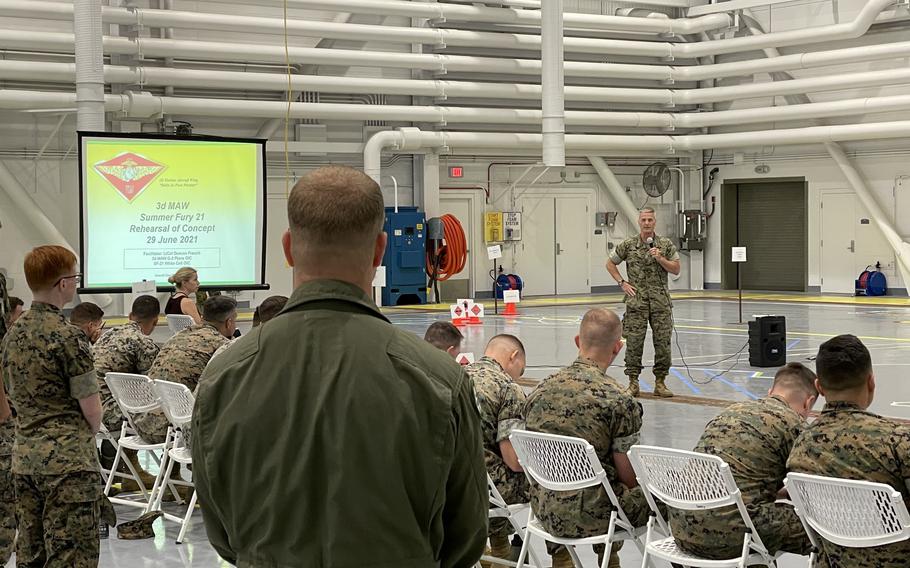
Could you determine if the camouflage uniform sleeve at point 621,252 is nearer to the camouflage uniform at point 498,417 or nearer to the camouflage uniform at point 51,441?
the camouflage uniform at point 498,417

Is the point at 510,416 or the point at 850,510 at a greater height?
the point at 510,416

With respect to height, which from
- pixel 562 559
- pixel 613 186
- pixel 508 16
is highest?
pixel 508 16

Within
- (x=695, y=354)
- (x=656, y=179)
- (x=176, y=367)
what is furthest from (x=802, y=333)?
(x=176, y=367)

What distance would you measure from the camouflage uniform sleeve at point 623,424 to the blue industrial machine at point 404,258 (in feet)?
53.1

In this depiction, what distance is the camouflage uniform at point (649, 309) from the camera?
34.0 feet

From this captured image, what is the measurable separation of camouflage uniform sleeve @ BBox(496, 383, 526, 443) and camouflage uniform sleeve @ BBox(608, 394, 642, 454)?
48 cm

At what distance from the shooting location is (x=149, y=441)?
Answer: 6.43 meters

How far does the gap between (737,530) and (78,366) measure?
2566 mm

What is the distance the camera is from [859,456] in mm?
3568

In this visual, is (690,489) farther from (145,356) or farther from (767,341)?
(767,341)

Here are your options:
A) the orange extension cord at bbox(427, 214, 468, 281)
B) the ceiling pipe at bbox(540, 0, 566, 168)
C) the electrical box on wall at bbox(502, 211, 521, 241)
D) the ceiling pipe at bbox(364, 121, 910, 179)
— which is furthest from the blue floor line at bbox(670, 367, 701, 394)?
the electrical box on wall at bbox(502, 211, 521, 241)

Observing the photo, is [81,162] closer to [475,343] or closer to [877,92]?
[475,343]

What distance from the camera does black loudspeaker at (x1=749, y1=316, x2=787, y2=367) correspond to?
1198 cm

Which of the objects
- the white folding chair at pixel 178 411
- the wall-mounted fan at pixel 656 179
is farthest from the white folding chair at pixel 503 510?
the wall-mounted fan at pixel 656 179
